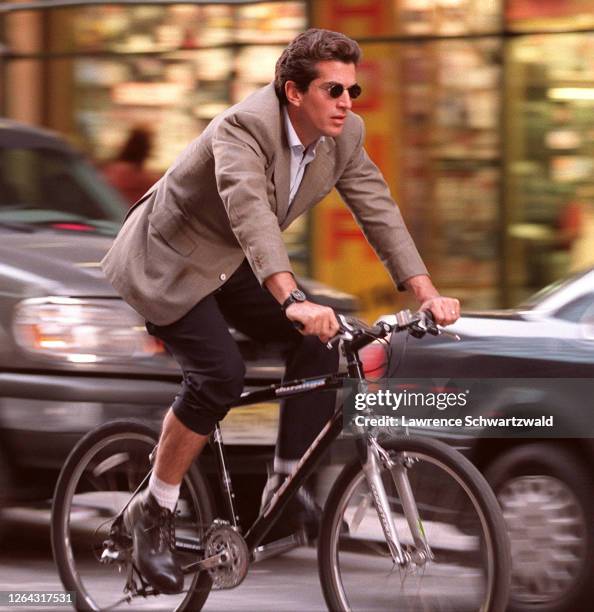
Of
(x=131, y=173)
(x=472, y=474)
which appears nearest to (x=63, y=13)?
(x=131, y=173)

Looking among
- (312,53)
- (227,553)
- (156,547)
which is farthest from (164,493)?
(312,53)

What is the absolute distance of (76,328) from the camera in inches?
263

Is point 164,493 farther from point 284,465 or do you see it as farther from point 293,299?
point 293,299

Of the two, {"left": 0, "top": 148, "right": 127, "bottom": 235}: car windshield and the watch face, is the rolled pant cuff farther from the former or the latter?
{"left": 0, "top": 148, "right": 127, "bottom": 235}: car windshield

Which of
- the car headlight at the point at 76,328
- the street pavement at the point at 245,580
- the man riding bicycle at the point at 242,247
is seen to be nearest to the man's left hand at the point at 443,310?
the man riding bicycle at the point at 242,247

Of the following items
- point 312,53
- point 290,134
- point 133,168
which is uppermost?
point 312,53

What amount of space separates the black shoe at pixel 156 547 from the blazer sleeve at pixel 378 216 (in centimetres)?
100

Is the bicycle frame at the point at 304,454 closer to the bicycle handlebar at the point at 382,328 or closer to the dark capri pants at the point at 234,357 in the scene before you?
the dark capri pants at the point at 234,357

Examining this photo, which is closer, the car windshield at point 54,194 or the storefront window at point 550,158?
the car windshield at point 54,194

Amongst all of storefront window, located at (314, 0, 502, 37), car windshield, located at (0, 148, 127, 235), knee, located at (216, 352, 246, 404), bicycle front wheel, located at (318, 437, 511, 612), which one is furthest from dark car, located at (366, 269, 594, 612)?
storefront window, located at (314, 0, 502, 37)

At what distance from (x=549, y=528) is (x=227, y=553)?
3.93 feet

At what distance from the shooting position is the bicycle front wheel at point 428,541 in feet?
15.0

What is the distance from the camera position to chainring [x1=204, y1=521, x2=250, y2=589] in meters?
5.11

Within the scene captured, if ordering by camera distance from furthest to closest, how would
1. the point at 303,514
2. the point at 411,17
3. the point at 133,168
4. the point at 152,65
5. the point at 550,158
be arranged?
1. the point at 152,65
2. the point at 411,17
3. the point at 550,158
4. the point at 133,168
5. the point at 303,514
